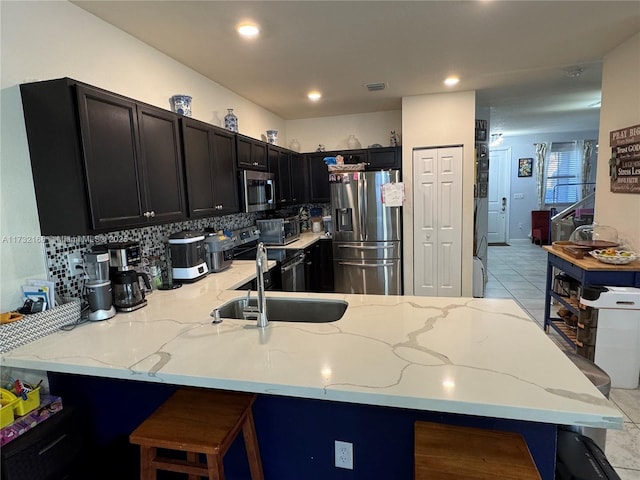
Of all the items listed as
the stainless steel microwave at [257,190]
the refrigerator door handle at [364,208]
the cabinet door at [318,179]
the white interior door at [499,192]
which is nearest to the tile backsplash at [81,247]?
the stainless steel microwave at [257,190]

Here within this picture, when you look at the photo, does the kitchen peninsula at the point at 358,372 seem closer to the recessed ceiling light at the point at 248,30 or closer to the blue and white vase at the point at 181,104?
the blue and white vase at the point at 181,104

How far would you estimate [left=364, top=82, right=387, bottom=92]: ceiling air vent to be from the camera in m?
3.70

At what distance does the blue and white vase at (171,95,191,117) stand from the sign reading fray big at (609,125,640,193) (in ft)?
11.6

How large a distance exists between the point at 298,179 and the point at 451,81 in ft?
7.43

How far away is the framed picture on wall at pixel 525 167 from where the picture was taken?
344 inches

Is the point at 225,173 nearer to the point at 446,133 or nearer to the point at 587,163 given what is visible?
the point at 446,133

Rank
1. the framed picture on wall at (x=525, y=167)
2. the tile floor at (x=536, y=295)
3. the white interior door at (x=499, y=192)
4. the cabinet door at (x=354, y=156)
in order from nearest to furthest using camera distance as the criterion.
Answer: the tile floor at (x=536, y=295) → the cabinet door at (x=354, y=156) → the framed picture on wall at (x=525, y=167) → the white interior door at (x=499, y=192)

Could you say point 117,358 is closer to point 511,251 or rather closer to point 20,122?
point 20,122

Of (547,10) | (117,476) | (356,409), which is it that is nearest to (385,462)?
(356,409)

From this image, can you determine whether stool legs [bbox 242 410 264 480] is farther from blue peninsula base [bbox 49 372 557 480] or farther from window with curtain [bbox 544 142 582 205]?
window with curtain [bbox 544 142 582 205]

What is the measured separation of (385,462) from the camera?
1436 mm

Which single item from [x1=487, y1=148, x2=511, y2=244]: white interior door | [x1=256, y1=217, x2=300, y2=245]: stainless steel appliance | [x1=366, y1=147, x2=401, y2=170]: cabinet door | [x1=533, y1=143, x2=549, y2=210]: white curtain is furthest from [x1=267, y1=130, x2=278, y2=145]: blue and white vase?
[x1=533, y1=143, x2=549, y2=210]: white curtain

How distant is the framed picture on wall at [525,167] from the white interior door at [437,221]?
5.76m

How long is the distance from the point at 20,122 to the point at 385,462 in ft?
7.72
